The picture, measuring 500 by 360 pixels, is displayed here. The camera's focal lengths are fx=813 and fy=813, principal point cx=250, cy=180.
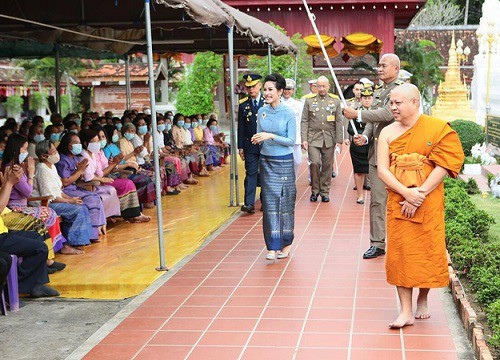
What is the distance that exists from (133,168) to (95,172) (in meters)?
1.60

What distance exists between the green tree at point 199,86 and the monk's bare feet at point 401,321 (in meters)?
17.3

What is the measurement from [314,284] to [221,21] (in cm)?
352

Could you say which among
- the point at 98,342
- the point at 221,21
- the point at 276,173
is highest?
the point at 221,21

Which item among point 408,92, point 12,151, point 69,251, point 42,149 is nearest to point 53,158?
point 42,149

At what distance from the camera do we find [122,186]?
9.94m

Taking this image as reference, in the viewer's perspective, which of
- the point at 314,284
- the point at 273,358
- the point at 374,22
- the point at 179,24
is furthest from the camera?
the point at 374,22

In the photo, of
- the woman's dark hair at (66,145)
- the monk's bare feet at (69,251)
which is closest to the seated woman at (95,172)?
the woman's dark hair at (66,145)

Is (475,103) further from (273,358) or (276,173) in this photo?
(273,358)

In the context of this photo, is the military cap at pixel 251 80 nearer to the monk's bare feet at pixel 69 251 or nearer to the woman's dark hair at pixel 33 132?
the monk's bare feet at pixel 69 251

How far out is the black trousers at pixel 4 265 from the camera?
6125 mm

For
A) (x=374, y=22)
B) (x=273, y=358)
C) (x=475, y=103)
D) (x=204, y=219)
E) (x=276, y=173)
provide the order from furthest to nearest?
(x=374, y=22)
(x=475, y=103)
(x=204, y=219)
(x=276, y=173)
(x=273, y=358)

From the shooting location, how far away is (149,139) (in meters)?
12.2

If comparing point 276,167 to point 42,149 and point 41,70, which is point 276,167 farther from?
point 41,70

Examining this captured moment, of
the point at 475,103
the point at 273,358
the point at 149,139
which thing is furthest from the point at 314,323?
the point at 475,103
